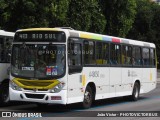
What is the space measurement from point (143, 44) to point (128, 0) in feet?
49.4

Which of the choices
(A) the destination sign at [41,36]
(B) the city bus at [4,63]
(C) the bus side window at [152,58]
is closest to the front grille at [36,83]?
(A) the destination sign at [41,36]

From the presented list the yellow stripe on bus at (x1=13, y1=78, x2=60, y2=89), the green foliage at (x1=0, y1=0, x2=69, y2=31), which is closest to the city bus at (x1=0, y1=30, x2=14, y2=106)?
the yellow stripe on bus at (x1=13, y1=78, x2=60, y2=89)

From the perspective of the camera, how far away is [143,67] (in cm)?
2134

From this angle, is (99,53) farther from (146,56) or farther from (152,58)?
(152,58)

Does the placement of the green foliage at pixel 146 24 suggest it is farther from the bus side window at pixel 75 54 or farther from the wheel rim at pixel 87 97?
the bus side window at pixel 75 54

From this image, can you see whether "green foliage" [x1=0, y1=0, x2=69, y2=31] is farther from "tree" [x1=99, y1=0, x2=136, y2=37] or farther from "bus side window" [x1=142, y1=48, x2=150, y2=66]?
"tree" [x1=99, y1=0, x2=136, y2=37]

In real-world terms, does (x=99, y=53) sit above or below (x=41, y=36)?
below

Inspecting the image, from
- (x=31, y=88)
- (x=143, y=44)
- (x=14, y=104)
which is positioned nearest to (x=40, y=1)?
(x=143, y=44)

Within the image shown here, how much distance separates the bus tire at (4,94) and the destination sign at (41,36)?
2.03 m

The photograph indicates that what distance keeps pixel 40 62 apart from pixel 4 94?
100 inches

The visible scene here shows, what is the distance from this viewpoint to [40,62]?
14.6 metres

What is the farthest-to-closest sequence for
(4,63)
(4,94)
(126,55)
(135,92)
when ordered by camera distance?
1. (135,92)
2. (126,55)
3. (4,94)
4. (4,63)

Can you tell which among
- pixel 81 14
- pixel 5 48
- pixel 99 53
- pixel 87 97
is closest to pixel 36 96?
pixel 87 97

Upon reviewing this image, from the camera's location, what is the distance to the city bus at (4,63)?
1597 centimetres
